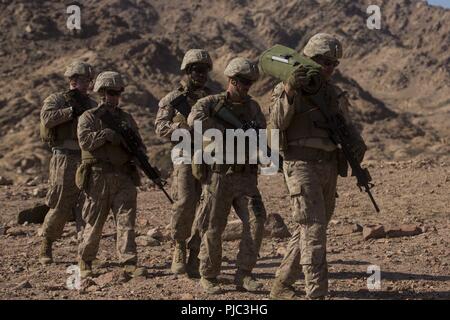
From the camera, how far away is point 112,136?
603 centimetres

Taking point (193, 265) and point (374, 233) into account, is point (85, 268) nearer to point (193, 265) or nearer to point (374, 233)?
point (193, 265)

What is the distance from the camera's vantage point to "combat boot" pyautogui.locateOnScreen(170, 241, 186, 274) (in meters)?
6.33

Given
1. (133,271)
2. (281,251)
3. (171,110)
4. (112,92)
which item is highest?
(112,92)

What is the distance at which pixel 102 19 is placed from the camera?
3500 cm

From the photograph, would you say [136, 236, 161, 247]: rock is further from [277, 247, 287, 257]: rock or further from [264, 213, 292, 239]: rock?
[277, 247, 287, 257]: rock

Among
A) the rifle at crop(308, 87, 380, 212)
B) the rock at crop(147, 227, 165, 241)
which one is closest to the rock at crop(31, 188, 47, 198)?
the rock at crop(147, 227, 165, 241)

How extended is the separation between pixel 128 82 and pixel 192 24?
112ft

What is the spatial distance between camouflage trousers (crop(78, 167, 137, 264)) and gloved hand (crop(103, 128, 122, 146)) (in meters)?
→ 0.27

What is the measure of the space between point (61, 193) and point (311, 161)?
9.89ft

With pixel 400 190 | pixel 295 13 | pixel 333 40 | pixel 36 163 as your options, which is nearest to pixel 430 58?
pixel 295 13

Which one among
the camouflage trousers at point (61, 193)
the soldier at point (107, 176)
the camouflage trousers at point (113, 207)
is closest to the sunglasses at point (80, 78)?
the camouflage trousers at point (61, 193)

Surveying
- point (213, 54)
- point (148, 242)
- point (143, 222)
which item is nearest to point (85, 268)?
point (148, 242)

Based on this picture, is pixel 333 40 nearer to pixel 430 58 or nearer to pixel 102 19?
pixel 102 19

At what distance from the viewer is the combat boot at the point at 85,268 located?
6.30 meters
